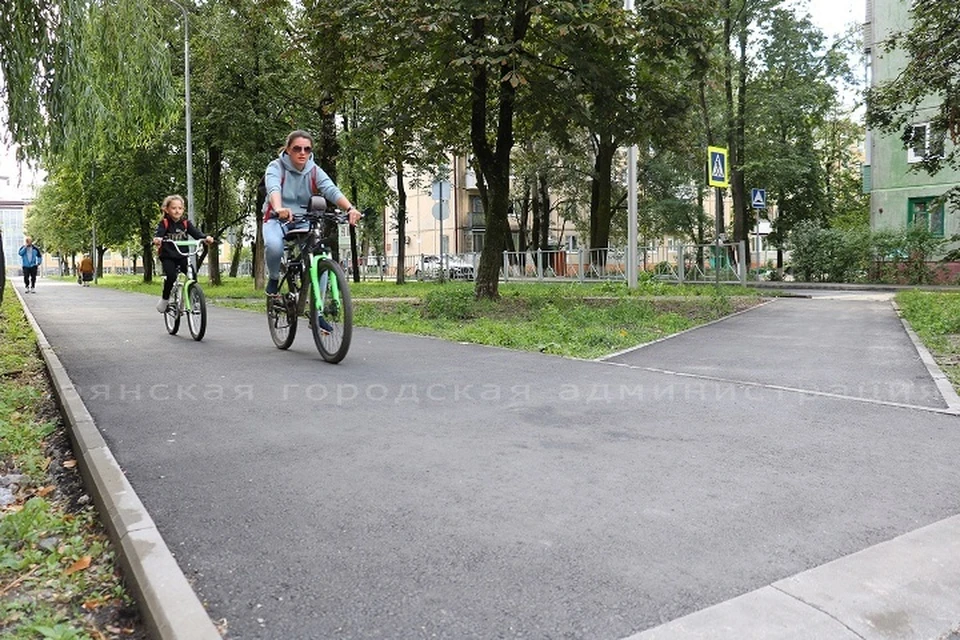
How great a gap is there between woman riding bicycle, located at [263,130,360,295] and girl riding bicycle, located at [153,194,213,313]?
2.33 metres

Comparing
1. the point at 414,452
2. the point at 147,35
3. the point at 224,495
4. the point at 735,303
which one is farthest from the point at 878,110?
the point at 224,495

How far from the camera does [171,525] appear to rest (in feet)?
10.2

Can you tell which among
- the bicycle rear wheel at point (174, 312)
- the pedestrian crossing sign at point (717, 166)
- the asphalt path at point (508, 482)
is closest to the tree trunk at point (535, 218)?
the pedestrian crossing sign at point (717, 166)

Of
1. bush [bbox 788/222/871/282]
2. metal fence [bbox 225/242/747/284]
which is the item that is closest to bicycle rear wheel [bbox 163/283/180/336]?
metal fence [bbox 225/242/747/284]

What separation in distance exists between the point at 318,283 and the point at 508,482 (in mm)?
4136

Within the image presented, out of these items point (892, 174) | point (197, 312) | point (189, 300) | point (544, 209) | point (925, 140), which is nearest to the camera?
point (197, 312)

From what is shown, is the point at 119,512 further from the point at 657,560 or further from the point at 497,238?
the point at 497,238

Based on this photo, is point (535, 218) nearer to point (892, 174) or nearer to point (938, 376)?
point (892, 174)

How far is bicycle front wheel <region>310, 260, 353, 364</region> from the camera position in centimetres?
709

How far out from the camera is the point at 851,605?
2.47 metres

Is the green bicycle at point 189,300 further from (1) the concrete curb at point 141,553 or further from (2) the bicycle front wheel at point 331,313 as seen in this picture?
(1) the concrete curb at point 141,553

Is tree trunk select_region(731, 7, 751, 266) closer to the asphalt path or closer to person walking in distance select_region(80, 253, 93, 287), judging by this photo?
the asphalt path

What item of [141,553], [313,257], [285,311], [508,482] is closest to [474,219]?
[285,311]

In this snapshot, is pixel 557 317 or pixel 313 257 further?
pixel 557 317
